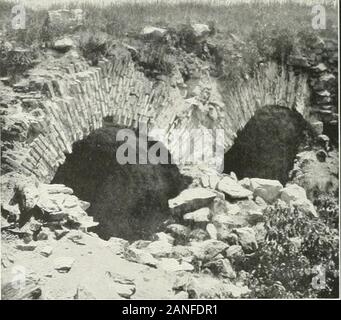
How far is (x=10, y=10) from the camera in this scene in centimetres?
769

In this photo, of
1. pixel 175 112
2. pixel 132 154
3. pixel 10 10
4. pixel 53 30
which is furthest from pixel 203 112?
pixel 10 10

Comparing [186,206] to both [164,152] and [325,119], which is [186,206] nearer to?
[164,152]

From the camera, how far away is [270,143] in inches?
355

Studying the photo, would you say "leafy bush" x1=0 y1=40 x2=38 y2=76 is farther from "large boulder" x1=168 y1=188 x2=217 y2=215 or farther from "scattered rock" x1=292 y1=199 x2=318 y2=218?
"scattered rock" x1=292 y1=199 x2=318 y2=218

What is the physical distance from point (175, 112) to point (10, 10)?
2666 mm

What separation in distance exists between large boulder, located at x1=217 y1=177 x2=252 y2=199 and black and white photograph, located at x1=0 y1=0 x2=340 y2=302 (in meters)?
0.02

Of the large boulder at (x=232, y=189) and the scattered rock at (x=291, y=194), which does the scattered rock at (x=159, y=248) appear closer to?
the large boulder at (x=232, y=189)

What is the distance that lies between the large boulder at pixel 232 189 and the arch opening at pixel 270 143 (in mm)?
766

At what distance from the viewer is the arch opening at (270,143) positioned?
8742 millimetres

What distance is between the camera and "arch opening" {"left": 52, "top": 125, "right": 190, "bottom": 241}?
7.96 m

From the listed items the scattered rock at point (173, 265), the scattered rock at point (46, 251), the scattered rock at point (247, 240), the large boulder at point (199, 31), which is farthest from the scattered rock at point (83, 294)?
the large boulder at point (199, 31)

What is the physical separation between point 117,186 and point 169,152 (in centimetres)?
98

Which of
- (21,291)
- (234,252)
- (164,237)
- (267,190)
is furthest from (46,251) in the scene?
(267,190)

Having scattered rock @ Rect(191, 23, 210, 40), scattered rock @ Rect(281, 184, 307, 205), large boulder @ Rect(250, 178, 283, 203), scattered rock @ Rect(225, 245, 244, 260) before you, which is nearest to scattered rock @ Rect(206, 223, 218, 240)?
scattered rock @ Rect(225, 245, 244, 260)
